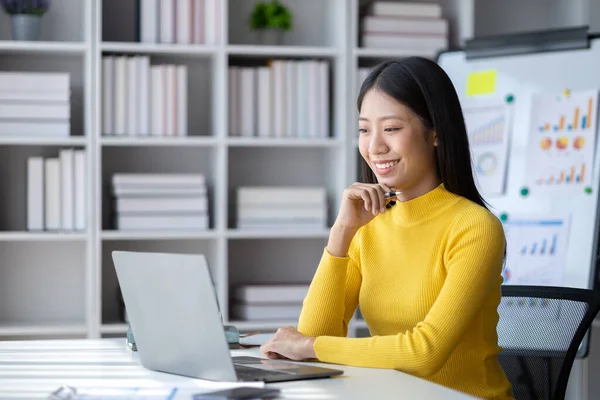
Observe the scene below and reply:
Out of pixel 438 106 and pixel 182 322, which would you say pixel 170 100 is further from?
pixel 182 322

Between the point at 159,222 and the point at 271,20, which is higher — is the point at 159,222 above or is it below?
below

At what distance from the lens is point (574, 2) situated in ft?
12.5

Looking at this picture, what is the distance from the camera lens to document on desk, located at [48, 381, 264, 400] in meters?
1.27

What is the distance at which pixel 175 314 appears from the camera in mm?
1382

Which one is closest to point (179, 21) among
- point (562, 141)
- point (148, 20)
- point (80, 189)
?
point (148, 20)

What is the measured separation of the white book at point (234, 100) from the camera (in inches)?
138

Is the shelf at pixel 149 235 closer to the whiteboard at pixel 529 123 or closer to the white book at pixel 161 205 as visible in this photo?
the white book at pixel 161 205

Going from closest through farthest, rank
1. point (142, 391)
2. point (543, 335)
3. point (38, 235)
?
point (142, 391), point (543, 335), point (38, 235)

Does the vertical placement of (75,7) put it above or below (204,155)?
above

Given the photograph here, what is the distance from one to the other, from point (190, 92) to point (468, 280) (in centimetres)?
232

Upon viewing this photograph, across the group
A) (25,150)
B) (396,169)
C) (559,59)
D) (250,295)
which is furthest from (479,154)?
(25,150)

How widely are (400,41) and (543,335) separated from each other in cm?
190

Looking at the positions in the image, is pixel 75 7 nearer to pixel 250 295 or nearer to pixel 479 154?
pixel 250 295

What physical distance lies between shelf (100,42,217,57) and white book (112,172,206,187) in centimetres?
47
